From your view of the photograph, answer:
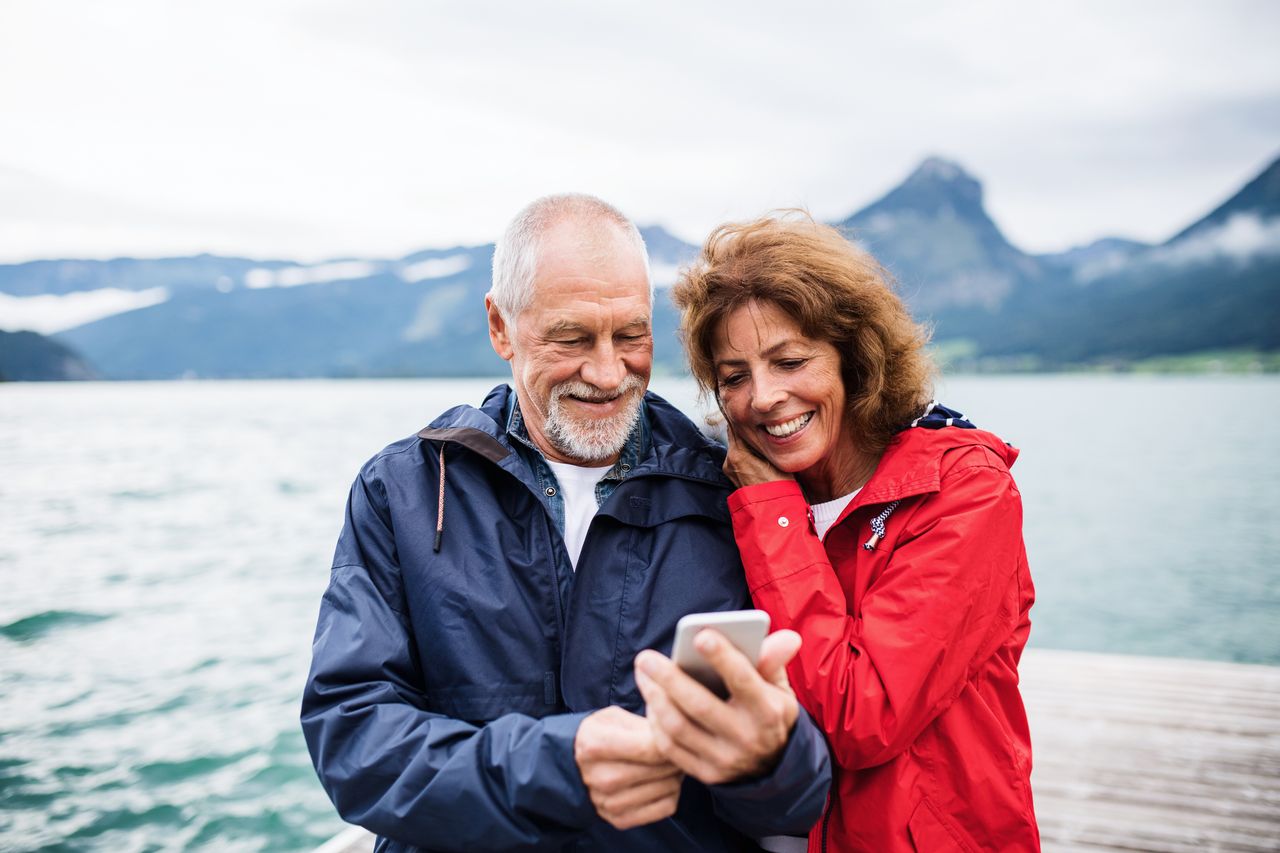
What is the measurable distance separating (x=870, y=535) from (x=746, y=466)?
1.37ft

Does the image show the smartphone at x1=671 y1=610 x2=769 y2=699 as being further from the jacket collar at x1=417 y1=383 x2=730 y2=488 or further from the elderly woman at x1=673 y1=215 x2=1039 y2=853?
the jacket collar at x1=417 y1=383 x2=730 y2=488

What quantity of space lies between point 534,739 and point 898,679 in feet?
2.80

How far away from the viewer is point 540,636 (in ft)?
7.46

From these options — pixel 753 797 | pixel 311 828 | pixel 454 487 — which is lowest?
pixel 311 828

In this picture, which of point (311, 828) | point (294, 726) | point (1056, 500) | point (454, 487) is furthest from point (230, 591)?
point (1056, 500)

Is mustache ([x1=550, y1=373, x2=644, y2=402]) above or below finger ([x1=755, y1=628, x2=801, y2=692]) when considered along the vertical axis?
above

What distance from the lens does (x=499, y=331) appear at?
9.45 ft

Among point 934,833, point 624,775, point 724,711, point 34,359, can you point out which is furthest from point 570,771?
point 34,359

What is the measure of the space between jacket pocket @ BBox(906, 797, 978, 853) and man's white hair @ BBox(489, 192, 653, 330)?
1589mm

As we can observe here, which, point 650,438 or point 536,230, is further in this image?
point 650,438

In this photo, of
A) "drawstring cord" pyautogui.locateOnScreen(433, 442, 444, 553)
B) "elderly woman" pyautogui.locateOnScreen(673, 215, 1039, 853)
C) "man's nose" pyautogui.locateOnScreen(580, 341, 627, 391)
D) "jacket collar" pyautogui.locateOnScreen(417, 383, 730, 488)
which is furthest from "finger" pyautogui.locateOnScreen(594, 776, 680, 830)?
"man's nose" pyautogui.locateOnScreen(580, 341, 627, 391)

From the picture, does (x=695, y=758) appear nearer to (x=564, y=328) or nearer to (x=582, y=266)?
(x=564, y=328)

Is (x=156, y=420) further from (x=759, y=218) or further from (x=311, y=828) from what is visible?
Answer: (x=759, y=218)

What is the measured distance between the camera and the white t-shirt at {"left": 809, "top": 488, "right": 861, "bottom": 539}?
8.55ft
